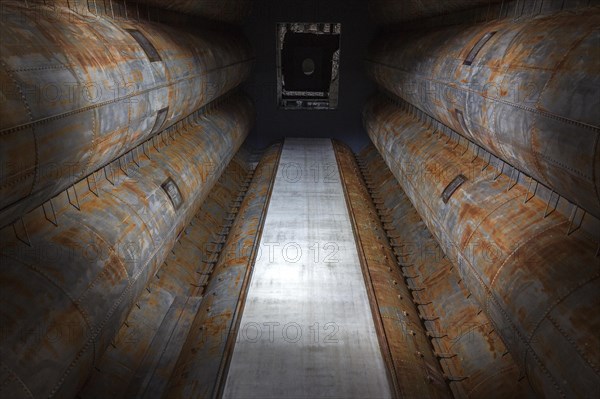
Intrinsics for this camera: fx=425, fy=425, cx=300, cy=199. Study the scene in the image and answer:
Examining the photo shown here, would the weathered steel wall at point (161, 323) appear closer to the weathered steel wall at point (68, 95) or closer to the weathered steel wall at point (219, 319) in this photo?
the weathered steel wall at point (219, 319)

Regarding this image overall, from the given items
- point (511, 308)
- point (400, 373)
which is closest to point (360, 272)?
point (400, 373)

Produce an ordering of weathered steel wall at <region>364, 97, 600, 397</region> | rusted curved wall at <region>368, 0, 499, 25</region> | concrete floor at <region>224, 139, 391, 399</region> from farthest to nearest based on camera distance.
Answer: rusted curved wall at <region>368, 0, 499, 25</region>
concrete floor at <region>224, 139, 391, 399</region>
weathered steel wall at <region>364, 97, 600, 397</region>

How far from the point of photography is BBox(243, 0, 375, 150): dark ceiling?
18422 mm

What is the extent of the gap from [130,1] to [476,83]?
7110 mm

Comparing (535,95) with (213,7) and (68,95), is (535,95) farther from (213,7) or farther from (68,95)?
(213,7)

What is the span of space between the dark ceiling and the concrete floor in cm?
1008

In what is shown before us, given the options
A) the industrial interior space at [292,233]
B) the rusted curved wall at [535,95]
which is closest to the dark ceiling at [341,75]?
the industrial interior space at [292,233]

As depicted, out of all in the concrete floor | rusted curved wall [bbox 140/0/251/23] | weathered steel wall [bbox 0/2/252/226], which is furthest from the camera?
rusted curved wall [bbox 140/0/251/23]

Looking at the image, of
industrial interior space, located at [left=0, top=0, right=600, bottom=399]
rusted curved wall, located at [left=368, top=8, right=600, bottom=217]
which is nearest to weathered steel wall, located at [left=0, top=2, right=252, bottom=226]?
industrial interior space, located at [left=0, top=0, right=600, bottom=399]

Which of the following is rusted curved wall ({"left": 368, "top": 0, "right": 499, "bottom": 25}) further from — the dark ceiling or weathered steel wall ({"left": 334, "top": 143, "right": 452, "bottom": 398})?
weathered steel wall ({"left": 334, "top": 143, "right": 452, "bottom": 398})

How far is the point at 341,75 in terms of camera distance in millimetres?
19562

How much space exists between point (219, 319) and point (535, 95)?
17.4 ft

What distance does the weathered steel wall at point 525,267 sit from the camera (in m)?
4.06

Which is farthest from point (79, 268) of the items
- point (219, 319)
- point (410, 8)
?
point (410, 8)
